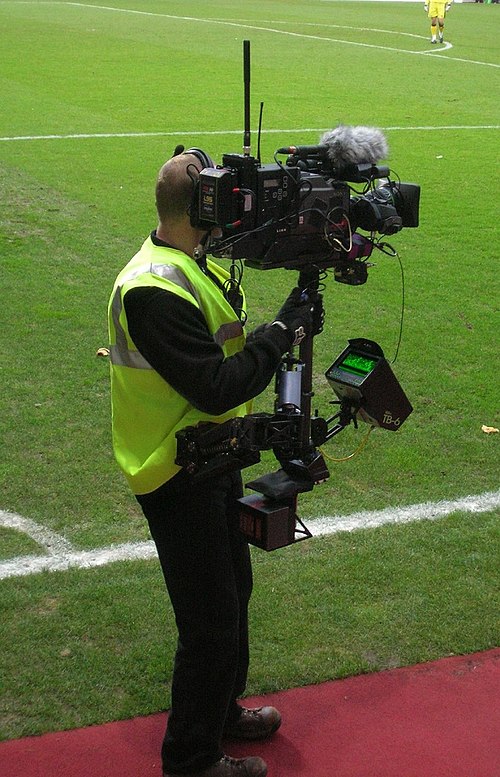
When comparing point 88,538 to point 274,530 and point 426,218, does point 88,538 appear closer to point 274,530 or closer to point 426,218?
point 274,530

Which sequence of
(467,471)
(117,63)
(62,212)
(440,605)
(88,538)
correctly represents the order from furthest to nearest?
(117,63) → (62,212) → (467,471) → (88,538) → (440,605)

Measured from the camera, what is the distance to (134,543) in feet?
19.0

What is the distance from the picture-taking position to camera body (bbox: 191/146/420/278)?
3504mm

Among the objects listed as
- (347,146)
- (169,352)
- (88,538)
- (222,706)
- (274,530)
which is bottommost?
(88,538)

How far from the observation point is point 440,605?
521cm

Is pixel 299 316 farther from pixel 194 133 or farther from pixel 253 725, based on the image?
pixel 194 133

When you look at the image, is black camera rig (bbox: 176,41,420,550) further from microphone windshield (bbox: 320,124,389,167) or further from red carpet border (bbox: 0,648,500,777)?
red carpet border (bbox: 0,648,500,777)

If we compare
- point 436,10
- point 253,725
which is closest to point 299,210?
point 253,725

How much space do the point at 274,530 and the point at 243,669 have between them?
0.77m

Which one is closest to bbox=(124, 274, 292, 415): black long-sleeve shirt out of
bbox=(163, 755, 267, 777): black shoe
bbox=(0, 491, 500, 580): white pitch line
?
bbox=(163, 755, 267, 777): black shoe

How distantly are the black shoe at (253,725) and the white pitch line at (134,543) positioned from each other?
1496 millimetres

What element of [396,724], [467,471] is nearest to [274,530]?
[396,724]

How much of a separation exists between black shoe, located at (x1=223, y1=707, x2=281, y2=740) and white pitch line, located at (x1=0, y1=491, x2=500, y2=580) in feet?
4.91

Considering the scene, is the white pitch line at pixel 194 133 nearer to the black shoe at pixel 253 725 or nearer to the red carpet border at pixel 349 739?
the red carpet border at pixel 349 739
